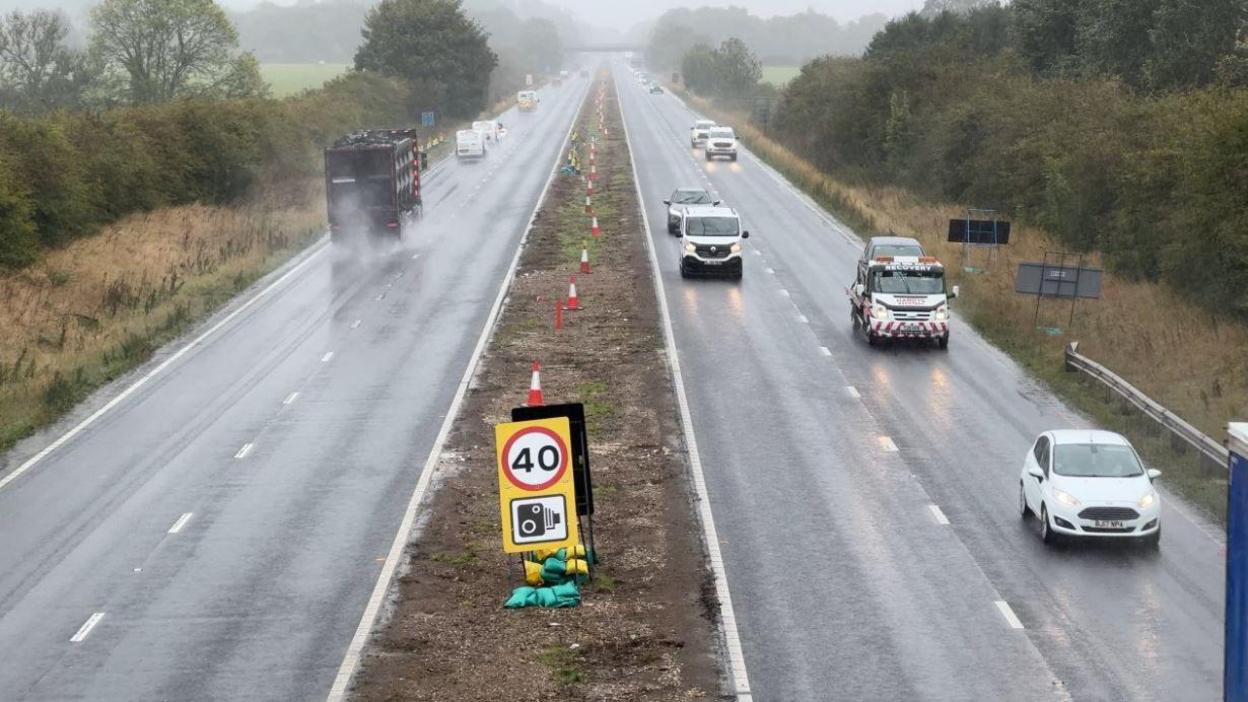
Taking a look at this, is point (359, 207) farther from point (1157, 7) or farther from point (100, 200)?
point (1157, 7)

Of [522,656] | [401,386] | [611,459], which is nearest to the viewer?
[522,656]

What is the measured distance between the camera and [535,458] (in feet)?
61.9

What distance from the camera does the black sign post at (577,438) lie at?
18.8 metres

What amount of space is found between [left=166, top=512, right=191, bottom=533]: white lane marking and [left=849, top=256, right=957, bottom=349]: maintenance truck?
727 inches

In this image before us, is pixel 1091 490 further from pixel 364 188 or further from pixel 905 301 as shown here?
pixel 364 188

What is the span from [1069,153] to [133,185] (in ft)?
110

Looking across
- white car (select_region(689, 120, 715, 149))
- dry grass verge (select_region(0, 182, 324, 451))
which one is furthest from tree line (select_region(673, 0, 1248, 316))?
dry grass verge (select_region(0, 182, 324, 451))

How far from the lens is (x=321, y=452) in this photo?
27.1 meters

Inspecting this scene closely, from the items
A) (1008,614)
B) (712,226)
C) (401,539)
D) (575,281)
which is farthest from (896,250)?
(1008,614)

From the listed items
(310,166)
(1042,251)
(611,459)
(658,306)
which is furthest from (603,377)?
(310,166)

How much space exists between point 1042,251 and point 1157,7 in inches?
822

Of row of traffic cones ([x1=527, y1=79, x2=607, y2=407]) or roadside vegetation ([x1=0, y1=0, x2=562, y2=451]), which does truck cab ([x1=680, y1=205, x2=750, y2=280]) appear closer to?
row of traffic cones ([x1=527, y1=79, x2=607, y2=407])

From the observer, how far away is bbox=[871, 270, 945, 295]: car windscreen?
1443 inches

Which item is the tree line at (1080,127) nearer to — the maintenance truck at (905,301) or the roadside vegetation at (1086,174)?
the roadside vegetation at (1086,174)
